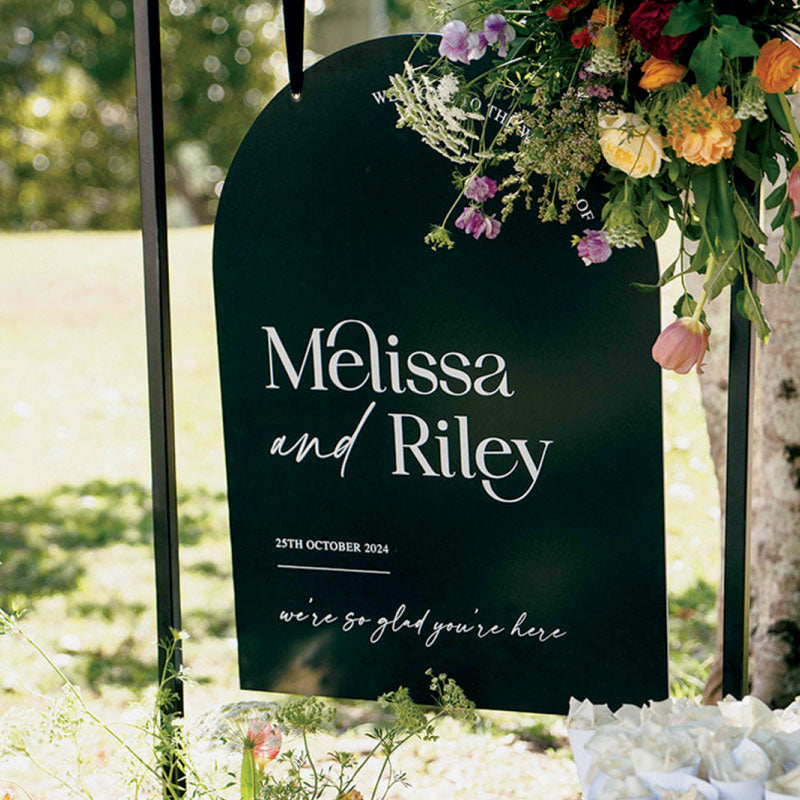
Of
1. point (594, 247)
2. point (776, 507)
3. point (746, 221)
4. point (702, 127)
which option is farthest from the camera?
point (776, 507)

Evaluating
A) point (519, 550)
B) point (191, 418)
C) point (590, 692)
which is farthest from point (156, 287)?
point (191, 418)

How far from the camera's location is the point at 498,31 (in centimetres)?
168

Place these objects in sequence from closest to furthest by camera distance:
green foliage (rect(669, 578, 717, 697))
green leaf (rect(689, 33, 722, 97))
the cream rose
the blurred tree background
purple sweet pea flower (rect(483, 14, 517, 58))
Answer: green leaf (rect(689, 33, 722, 97)), the cream rose, purple sweet pea flower (rect(483, 14, 517, 58)), green foliage (rect(669, 578, 717, 697)), the blurred tree background

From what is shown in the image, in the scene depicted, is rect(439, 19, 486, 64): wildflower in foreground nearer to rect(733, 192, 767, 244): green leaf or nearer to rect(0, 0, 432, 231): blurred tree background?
rect(733, 192, 767, 244): green leaf

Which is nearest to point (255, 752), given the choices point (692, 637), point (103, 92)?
point (692, 637)

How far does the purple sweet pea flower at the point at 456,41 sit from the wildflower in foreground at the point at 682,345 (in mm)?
555

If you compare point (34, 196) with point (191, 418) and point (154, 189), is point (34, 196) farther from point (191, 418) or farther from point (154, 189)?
point (154, 189)

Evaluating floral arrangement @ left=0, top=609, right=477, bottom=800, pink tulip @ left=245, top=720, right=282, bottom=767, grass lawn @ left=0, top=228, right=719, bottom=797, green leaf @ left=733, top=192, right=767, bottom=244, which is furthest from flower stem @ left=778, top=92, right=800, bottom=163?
grass lawn @ left=0, top=228, right=719, bottom=797

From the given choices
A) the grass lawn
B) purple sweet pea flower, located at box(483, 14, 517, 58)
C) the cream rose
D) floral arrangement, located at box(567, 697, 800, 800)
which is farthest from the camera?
the grass lawn

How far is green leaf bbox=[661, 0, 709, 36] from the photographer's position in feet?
4.82

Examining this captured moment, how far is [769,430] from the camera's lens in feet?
8.03

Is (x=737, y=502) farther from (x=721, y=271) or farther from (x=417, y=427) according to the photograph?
(x=417, y=427)

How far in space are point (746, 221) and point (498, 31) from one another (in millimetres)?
498

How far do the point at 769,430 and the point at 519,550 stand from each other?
2.69 ft
